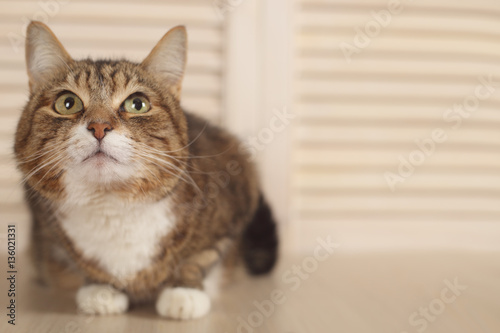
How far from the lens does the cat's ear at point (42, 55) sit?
0.84 meters

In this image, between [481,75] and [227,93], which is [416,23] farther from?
[227,93]

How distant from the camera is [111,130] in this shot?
76 centimetres

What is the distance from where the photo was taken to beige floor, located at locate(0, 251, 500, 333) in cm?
83

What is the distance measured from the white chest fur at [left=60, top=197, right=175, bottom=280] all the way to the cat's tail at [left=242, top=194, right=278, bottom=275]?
36cm

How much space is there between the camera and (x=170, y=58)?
A: 2.99ft

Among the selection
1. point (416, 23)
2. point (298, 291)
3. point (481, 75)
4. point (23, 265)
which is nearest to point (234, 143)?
point (298, 291)

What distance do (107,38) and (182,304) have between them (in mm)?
780

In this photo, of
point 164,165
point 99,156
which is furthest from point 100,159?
point 164,165

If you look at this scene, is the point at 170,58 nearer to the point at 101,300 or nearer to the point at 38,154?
the point at 38,154

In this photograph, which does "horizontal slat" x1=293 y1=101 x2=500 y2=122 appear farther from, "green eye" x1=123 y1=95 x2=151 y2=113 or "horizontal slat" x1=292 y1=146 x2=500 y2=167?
"green eye" x1=123 y1=95 x2=151 y2=113

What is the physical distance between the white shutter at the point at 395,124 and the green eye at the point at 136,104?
2.20 ft

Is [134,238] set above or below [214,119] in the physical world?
below

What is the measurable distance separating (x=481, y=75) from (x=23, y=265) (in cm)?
142

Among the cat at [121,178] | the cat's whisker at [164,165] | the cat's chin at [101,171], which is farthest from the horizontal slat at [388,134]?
the cat's chin at [101,171]
